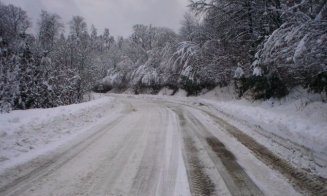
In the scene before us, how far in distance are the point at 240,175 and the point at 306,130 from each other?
3.93 m

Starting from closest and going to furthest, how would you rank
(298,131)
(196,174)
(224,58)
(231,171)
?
(196,174)
(231,171)
(298,131)
(224,58)

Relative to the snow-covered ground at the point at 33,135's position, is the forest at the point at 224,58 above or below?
above

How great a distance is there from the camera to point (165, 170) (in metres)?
5.77

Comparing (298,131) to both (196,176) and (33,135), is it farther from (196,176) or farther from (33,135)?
(33,135)

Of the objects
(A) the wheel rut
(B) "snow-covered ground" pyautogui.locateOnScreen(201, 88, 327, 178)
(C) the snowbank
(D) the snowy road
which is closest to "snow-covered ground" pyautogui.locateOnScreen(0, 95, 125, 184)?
(C) the snowbank

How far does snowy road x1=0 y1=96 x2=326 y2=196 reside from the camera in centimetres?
478

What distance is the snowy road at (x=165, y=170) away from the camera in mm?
4777

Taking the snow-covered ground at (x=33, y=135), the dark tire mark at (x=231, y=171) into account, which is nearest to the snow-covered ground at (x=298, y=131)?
the dark tire mark at (x=231, y=171)

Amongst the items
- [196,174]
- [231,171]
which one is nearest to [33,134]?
[196,174]

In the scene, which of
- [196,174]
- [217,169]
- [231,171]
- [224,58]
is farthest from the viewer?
[224,58]

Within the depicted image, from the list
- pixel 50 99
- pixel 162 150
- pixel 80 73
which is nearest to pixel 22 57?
pixel 50 99

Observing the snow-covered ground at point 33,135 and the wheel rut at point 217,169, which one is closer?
the wheel rut at point 217,169

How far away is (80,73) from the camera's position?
27.8 meters

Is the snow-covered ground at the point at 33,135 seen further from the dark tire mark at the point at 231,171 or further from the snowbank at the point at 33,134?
the dark tire mark at the point at 231,171
